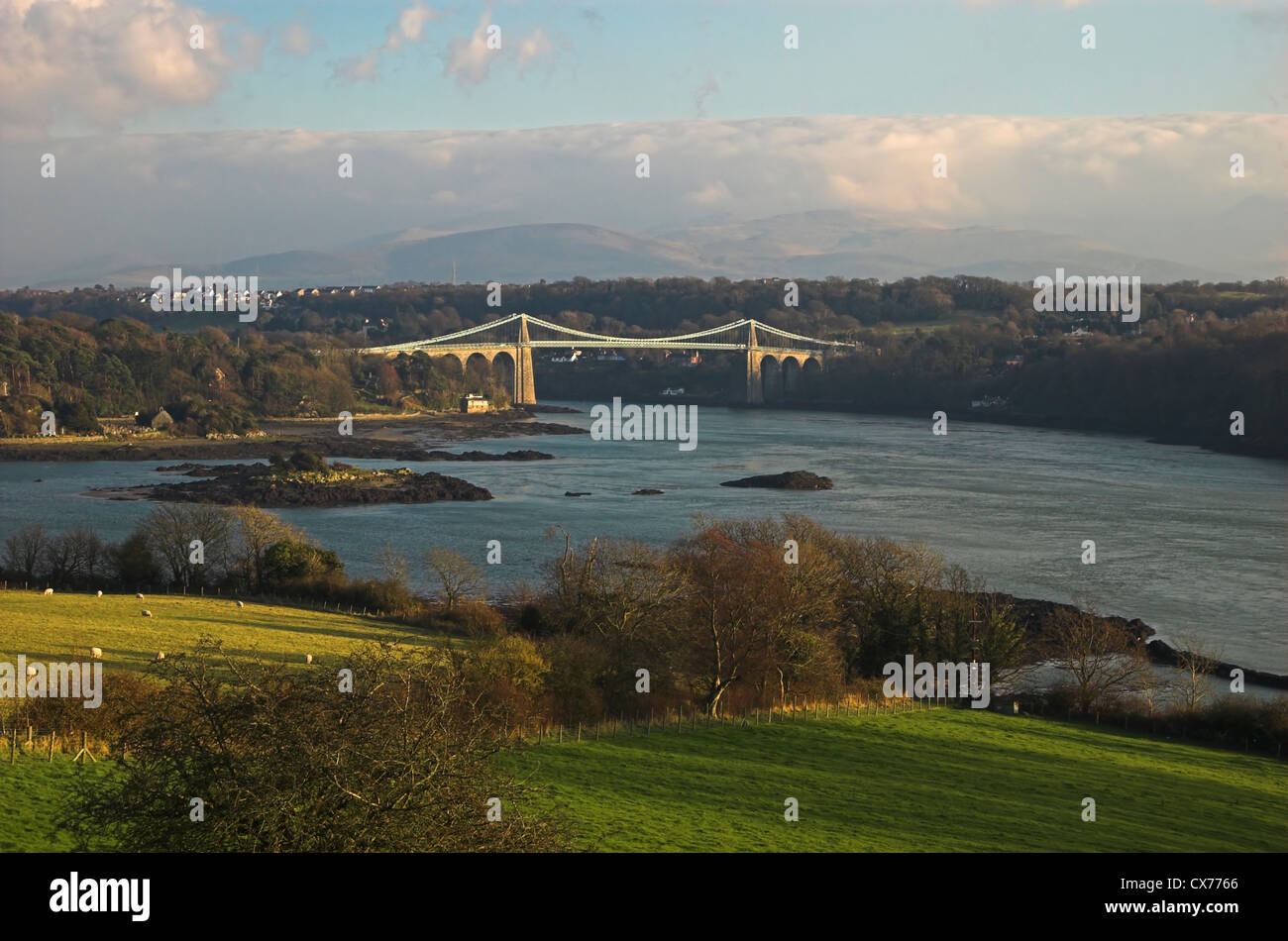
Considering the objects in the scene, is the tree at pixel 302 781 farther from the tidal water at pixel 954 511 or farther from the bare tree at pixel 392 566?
the tidal water at pixel 954 511

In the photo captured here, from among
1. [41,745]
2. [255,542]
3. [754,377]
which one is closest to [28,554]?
[255,542]

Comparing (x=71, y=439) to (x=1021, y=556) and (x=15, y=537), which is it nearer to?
(x=15, y=537)

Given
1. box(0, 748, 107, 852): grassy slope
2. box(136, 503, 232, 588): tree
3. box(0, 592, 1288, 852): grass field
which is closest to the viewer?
box(0, 748, 107, 852): grassy slope

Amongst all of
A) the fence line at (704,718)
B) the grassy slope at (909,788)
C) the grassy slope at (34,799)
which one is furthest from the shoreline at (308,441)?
the grassy slope at (34,799)

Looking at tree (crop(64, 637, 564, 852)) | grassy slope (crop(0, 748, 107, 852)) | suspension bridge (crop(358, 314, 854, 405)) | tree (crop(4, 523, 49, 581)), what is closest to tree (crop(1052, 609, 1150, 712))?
grassy slope (crop(0, 748, 107, 852))

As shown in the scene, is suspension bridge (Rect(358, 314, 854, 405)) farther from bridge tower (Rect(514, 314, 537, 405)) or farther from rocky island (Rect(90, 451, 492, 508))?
rocky island (Rect(90, 451, 492, 508))

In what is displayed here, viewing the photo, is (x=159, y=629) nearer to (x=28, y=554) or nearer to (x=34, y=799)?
(x=28, y=554)

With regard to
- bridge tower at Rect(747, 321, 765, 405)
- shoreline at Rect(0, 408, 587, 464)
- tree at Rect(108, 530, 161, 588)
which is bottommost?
tree at Rect(108, 530, 161, 588)
